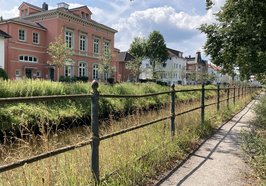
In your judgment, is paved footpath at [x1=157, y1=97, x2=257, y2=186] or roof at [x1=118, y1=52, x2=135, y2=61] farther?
roof at [x1=118, y1=52, x2=135, y2=61]

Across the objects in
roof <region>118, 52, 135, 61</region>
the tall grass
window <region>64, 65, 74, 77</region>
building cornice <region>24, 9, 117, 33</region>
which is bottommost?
the tall grass

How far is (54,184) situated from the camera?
11.4ft

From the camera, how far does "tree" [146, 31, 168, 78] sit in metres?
66.7

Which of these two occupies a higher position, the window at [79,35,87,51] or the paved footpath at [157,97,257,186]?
the window at [79,35,87,51]

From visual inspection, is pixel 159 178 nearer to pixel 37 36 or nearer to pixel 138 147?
pixel 138 147

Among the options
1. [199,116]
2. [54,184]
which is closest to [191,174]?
[54,184]

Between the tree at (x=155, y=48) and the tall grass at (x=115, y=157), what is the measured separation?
6019 centimetres

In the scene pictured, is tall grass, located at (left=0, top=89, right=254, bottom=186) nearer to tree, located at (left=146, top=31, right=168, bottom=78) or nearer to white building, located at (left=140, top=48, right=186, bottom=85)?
tree, located at (left=146, top=31, right=168, bottom=78)

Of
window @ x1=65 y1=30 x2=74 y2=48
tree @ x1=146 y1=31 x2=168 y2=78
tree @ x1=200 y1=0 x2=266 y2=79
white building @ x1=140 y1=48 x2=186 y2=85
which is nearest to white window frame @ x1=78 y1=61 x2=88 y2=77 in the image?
window @ x1=65 y1=30 x2=74 y2=48

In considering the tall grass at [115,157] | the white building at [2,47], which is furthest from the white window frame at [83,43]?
the tall grass at [115,157]

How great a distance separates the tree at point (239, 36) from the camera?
11562mm

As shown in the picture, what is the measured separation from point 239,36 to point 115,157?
36.2ft

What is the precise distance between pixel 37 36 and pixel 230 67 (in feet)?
105

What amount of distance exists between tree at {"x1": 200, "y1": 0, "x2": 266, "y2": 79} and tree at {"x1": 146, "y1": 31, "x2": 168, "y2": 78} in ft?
168
